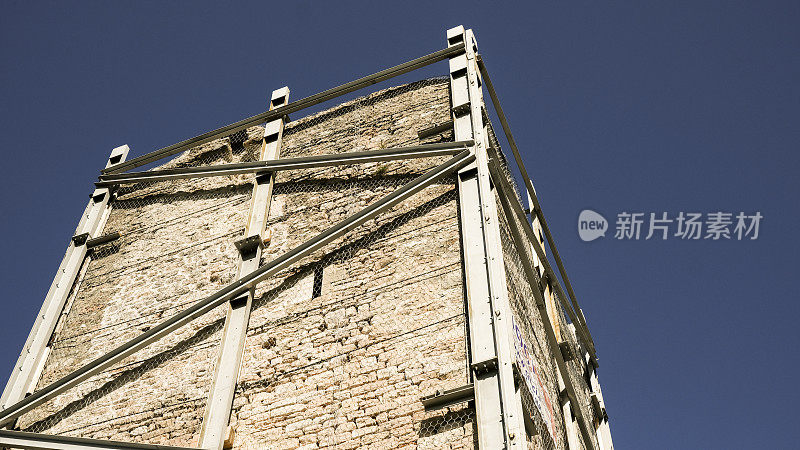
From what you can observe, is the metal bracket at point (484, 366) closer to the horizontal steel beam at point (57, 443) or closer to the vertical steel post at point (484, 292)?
the vertical steel post at point (484, 292)

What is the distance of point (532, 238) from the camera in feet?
34.9

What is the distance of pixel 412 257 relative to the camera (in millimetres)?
8141

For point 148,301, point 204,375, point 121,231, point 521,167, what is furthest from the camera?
point 521,167

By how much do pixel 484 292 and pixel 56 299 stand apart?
219 inches

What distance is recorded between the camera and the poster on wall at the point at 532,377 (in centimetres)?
769

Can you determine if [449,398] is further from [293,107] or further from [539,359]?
[293,107]

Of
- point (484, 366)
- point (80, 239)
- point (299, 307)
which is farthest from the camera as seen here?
point (80, 239)

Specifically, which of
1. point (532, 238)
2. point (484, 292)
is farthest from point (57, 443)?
point (532, 238)

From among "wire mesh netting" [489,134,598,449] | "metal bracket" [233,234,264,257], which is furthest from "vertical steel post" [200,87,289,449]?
"wire mesh netting" [489,134,598,449]

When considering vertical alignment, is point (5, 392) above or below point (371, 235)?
below

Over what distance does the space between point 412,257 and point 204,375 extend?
2.43 metres

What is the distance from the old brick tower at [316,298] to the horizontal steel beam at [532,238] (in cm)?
4

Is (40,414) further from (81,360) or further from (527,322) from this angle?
(527,322)

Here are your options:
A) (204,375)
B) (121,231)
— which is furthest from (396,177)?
(121,231)
